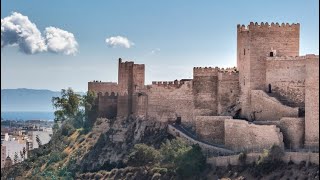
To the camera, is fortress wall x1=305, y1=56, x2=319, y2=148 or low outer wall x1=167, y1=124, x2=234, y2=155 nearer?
fortress wall x1=305, y1=56, x2=319, y2=148

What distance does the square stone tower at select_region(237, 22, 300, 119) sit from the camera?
155ft

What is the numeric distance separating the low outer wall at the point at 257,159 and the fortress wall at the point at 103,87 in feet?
63.4

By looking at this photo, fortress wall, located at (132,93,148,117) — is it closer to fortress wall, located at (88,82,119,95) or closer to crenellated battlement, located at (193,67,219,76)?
fortress wall, located at (88,82,119,95)

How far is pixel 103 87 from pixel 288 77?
76.7ft

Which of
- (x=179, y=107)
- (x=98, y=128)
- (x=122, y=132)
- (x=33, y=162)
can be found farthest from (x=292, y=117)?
(x=33, y=162)

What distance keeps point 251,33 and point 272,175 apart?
10.0 metres

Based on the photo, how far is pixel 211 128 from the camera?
4897cm

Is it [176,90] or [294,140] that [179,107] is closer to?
[176,90]

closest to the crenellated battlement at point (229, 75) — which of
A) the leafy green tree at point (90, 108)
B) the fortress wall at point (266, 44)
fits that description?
the fortress wall at point (266, 44)

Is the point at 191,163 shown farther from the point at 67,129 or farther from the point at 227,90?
the point at 67,129

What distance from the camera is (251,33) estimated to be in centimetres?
4772

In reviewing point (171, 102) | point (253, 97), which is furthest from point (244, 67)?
point (171, 102)

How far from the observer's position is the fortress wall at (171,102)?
2114 inches

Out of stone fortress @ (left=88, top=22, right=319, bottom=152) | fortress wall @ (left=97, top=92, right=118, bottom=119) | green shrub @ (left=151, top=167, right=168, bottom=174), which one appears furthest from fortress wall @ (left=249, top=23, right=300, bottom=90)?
fortress wall @ (left=97, top=92, right=118, bottom=119)
